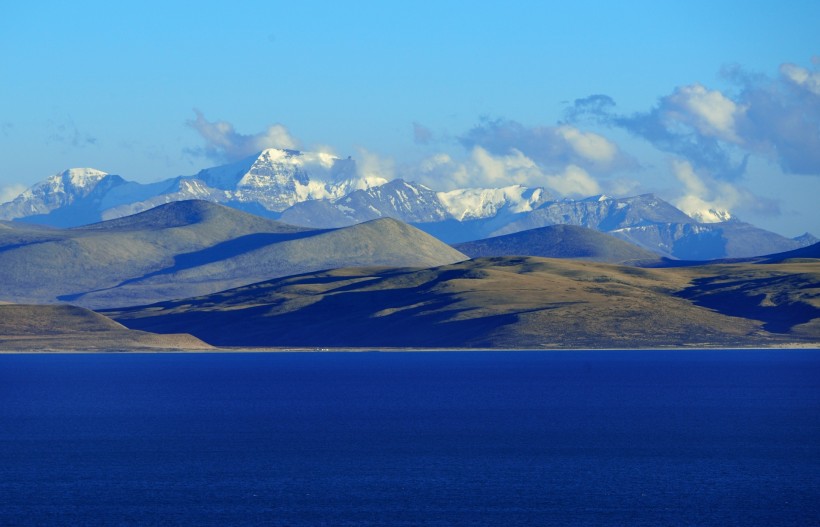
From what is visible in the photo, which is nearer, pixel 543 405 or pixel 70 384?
pixel 543 405

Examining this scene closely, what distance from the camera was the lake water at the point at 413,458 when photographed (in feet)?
262

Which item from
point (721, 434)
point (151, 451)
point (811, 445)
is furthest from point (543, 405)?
point (151, 451)

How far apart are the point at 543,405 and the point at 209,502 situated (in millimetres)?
69450

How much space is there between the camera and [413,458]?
101 metres

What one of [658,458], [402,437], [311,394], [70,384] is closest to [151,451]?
[402,437]

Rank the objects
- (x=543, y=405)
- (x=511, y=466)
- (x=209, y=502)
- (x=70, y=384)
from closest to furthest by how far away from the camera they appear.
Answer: (x=209, y=502)
(x=511, y=466)
(x=543, y=405)
(x=70, y=384)

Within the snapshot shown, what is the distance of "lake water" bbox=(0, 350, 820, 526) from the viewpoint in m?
79.9

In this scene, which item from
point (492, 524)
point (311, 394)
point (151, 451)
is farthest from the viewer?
point (311, 394)

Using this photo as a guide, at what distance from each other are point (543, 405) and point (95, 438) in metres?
50.4

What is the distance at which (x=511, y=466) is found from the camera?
96625mm

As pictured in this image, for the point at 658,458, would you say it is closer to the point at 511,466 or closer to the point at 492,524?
the point at 511,466

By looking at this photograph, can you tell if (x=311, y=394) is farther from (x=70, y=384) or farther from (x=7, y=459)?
(x=7, y=459)

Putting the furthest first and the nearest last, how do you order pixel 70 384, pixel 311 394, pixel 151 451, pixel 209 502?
pixel 70 384, pixel 311 394, pixel 151 451, pixel 209 502

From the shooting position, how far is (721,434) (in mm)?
116062
